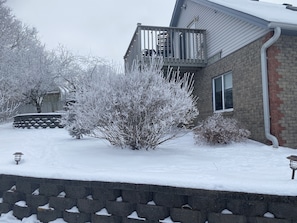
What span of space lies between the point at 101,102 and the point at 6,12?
1293cm

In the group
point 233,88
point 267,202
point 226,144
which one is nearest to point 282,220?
point 267,202

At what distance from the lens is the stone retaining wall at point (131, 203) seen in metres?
3.29

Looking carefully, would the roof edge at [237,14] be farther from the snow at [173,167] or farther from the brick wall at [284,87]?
the snow at [173,167]

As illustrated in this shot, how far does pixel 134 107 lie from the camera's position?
5867 millimetres

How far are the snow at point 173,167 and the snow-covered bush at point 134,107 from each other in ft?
1.21

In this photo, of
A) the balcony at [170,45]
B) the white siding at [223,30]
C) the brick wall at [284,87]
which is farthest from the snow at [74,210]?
the balcony at [170,45]

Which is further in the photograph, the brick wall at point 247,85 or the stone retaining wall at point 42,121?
the stone retaining wall at point 42,121

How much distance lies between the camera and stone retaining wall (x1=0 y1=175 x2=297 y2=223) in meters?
3.29

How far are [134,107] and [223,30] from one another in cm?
594

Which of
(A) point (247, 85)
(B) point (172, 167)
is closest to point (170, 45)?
(A) point (247, 85)

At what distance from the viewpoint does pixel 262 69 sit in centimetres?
789

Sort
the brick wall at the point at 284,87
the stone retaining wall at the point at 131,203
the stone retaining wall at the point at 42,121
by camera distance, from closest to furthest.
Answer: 1. the stone retaining wall at the point at 131,203
2. the brick wall at the point at 284,87
3. the stone retaining wall at the point at 42,121

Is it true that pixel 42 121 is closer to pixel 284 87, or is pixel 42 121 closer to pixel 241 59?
pixel 241 59

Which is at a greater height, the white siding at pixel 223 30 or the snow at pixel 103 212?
the white siding at pixel 223 30
